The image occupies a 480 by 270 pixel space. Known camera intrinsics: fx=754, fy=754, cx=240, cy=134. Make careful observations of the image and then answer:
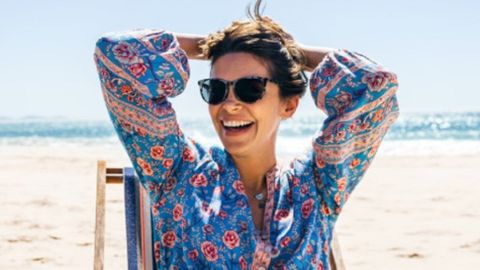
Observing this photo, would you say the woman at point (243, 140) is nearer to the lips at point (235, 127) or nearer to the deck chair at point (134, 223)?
the lips at point (235, 127)

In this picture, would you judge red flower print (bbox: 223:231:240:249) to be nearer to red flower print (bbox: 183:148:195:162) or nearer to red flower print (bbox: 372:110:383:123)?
red flower print (bbox: 183:148:195:162)

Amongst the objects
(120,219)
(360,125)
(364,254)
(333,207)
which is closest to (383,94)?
(360,125)

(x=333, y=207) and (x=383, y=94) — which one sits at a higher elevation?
(x=383, y=94)

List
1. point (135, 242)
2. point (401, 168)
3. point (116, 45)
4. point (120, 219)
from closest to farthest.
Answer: point (116, 45)
point (135, 242)
point (120, 219)
point (401, 168)

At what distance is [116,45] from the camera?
2.10 m

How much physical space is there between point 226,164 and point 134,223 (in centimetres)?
56

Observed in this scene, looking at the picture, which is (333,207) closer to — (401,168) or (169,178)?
(169,178)

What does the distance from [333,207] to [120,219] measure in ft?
17.8

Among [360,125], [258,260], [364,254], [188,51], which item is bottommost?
[364,254]

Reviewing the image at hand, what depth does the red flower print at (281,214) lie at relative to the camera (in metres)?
2.25

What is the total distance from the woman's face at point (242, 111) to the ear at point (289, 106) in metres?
0.06

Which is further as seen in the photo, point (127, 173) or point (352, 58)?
point (127, 173)

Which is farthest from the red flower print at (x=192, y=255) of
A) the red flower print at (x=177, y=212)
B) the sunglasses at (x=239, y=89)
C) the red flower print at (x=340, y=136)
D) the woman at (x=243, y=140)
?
the red flower print at (x=340, y=136)

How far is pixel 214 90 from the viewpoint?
85.6 inches
